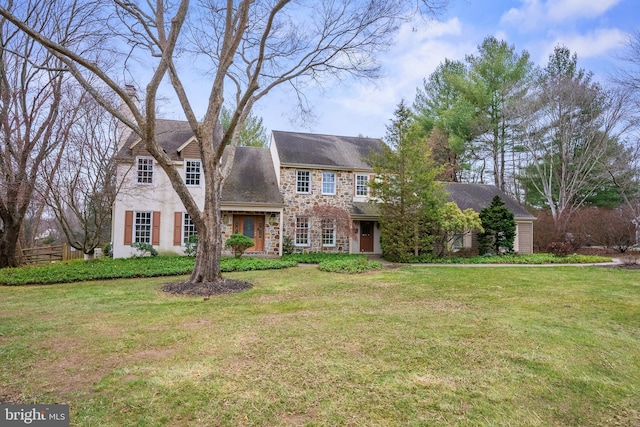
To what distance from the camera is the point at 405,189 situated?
14.6m

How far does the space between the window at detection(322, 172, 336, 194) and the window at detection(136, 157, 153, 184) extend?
813cm

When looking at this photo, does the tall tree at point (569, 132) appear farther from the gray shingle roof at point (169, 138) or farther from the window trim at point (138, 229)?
the window trim at point (138, 229)

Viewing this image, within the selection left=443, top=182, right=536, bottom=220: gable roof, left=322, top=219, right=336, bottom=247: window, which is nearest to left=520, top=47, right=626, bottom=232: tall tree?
left=443, top=182, right=536, bottom=220: gable roof

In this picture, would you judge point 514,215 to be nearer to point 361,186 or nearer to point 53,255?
point 361,186

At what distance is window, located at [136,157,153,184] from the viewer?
50.2 ft

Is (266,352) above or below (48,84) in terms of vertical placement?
below

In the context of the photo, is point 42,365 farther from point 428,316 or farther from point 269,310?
point 428,316

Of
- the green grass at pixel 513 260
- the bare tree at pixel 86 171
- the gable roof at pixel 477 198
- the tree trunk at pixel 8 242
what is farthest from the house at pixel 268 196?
the green grass at pixel 513 260

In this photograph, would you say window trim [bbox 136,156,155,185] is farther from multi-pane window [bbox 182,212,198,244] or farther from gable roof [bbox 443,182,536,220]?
gable roof [bbox 443,182,536,220]

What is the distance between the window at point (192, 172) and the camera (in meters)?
15.6

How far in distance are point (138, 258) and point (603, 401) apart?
1511 centimetres

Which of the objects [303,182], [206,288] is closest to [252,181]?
[303,182]

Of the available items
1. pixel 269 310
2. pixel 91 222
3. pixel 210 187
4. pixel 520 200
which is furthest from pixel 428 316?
pixel 520 200

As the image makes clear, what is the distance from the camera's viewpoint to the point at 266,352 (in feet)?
14.0
